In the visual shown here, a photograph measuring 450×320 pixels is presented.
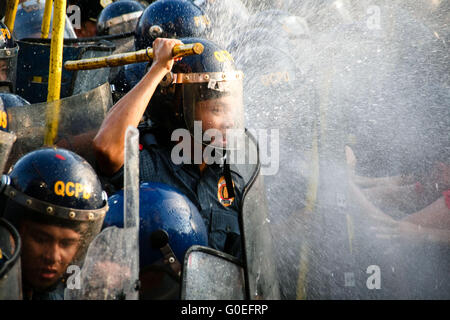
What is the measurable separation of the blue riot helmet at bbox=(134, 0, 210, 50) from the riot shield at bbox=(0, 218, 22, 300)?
9.12 ft

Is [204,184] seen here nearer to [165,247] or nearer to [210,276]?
[165,247]

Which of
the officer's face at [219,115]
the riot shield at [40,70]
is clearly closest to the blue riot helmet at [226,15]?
the riot shield at [40,70]

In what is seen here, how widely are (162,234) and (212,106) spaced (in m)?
0.95

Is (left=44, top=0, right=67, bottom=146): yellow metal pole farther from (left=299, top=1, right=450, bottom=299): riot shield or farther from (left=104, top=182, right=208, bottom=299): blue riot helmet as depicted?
(left=299, top=1, right=450, bottom=299): riot shield

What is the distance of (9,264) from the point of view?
1806 millimetres

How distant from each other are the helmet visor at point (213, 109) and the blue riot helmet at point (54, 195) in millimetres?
1023

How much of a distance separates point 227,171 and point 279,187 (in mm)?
587

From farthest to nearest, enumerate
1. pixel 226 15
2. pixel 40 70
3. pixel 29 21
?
pixel 226 15 < pixel 29 21 < pixel 40 70

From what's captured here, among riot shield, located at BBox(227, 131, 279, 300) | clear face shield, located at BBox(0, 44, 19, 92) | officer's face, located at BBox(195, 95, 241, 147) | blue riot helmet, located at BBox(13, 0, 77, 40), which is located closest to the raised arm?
officer's face, located at BBox(195, 95, 241, 147)

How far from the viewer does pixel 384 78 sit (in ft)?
17.4

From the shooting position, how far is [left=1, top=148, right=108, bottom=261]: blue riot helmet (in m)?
2.35

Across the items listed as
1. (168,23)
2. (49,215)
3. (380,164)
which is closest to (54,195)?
(49,215)

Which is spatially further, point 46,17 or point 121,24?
point 121,24
